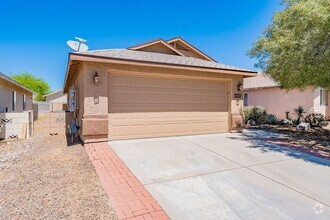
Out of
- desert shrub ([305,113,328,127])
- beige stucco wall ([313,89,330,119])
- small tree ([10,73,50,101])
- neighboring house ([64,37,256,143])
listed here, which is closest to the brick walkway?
neighboring house ([64,37,256,143])

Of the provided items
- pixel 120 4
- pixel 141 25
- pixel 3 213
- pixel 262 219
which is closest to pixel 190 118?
pixel 262 219

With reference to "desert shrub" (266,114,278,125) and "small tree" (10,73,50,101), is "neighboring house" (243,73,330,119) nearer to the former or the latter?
"desert shrub" (266,114,278,125)

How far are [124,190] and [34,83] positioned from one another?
6231 centimetres

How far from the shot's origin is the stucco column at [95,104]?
22.3ft

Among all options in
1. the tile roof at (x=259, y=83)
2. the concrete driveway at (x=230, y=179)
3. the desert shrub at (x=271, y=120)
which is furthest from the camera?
the tile roof at (x=259, y=83)

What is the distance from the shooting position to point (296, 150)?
6715 mm

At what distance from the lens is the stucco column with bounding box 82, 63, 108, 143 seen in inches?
267

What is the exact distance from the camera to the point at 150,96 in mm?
7926

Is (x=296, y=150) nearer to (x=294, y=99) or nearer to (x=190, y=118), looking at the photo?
(x=190, y=118)

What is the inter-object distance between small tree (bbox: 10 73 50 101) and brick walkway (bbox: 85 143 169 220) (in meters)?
56.0

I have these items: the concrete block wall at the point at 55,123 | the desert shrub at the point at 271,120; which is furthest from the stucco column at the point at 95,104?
the desert shrub at the point at 271,120

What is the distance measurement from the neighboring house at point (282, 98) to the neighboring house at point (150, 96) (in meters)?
6.04

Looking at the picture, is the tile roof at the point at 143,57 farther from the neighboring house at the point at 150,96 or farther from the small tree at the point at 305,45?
the small tree at the point at 305,45

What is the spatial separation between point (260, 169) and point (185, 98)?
446cm
